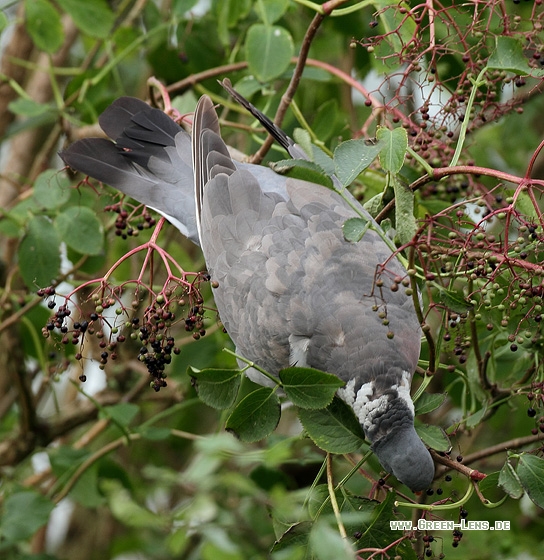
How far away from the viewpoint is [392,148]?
5.70 ft

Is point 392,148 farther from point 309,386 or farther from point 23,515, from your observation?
A: point 23,515

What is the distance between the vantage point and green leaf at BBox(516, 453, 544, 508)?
1.69 metres

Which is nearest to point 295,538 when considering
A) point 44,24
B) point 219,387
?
point 219,387

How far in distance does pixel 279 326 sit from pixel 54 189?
0.85 m

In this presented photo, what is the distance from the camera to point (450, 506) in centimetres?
169

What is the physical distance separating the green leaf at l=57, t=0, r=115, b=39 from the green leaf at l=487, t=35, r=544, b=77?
1.57m

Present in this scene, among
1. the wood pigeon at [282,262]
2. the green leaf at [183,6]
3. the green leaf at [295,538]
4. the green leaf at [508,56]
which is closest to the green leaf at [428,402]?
the wood pigeon at [282,262]

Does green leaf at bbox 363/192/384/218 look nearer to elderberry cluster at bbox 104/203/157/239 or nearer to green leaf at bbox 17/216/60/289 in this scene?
elderberry cluster at bbox 104/203/157/239

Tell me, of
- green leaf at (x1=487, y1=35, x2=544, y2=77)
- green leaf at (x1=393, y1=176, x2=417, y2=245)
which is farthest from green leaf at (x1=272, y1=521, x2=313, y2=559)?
→ green leaf at (x1=487, y1=35, x2=544, y2=77)

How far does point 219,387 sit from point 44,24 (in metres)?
1.58

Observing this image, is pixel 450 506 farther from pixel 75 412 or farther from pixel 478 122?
pixel 75 412

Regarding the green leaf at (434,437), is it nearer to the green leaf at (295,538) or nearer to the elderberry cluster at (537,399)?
the elderberry cluster at (537,399)

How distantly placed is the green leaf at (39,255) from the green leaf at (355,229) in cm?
111

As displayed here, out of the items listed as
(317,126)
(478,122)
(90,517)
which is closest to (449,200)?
(478,122)
